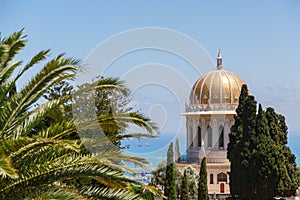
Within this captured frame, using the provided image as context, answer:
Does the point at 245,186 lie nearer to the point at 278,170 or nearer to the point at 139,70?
the point at 278,170

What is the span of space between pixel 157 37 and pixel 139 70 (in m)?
0.91

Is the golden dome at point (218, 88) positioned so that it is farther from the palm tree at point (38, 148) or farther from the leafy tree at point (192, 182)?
the palm tree at point (38, 148)

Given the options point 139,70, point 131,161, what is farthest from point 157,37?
point 131,161

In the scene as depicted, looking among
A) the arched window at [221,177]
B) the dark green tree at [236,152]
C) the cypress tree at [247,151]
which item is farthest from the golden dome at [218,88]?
the cypress tree at [247,151]

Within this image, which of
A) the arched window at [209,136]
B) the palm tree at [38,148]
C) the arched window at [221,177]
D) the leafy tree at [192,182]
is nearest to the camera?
the palm tree at [38,148]

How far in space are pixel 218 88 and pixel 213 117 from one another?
87.8 inches

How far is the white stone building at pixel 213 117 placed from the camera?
4222 centimetres

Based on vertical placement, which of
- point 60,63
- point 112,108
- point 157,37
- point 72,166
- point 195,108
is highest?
point 195,108

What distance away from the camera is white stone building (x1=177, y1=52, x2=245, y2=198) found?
4222cm

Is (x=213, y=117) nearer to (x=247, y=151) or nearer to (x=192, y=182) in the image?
(x=192, y=182)

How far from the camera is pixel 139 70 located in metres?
13.0

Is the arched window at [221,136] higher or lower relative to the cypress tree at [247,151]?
higher

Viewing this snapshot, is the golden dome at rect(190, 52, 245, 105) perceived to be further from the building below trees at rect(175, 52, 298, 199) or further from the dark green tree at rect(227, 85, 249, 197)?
the dark green tree at rect(227, 85, 249, 197)

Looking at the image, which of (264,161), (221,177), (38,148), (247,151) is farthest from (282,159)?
(38,148)
